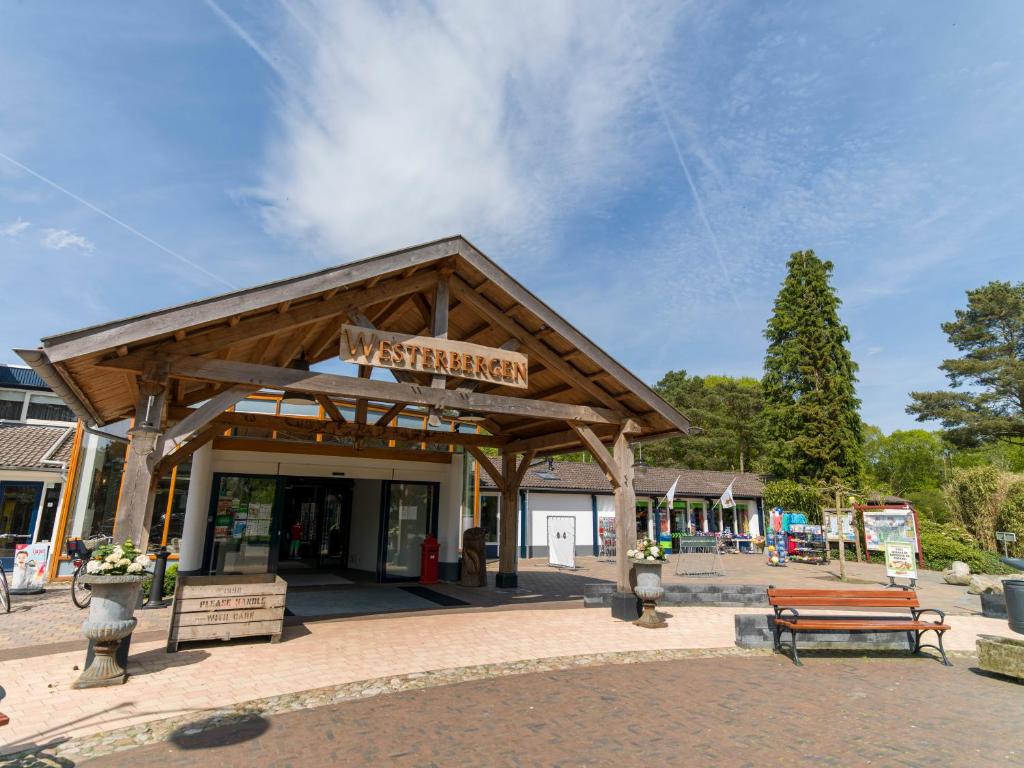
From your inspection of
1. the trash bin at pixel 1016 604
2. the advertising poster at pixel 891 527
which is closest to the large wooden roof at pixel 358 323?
the trash bin at pixel 1016 604

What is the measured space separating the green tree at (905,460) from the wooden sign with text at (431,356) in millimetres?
49836

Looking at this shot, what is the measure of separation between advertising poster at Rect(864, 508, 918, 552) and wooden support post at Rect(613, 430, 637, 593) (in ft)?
29.1

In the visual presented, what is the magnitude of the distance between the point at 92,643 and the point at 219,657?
4.30 feet

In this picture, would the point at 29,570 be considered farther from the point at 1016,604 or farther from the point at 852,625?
the point at 1016,604

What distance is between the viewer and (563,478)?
24.7 m

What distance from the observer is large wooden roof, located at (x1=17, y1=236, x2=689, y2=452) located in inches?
232

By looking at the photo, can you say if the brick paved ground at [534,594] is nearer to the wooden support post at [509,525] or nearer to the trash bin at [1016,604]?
the wooden support post at [509,525]

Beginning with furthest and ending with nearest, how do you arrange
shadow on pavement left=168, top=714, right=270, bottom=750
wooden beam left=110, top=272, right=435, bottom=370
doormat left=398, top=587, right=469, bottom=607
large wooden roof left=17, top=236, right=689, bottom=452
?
doormat left=398, top=587, right=469, bottom=607, wooden beam left=110, top=272, right=435, bottom=370, large wooden roof left=17, top=236, right=689, bottom=452, shadow on pavement left=168, top=714, right=270, bottom=750

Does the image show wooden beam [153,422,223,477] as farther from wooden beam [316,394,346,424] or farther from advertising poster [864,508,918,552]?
advertising poster [864,508,918,552]

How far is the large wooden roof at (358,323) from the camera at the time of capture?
5887mm

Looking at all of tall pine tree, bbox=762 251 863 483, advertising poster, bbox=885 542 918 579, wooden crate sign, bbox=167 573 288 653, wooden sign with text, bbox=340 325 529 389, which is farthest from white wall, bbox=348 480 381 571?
tall pine tree, bbox=762 251 863 483

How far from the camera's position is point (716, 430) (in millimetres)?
44469

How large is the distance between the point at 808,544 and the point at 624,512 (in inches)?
709

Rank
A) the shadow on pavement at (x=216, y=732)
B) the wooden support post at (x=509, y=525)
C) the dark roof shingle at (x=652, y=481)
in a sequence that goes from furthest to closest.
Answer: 1. the dark roof shingle at (x=652, y=481)
2. the wooden support post at (x=509, y=525)
3. the shadow on pavement at (x=216, y=732)
